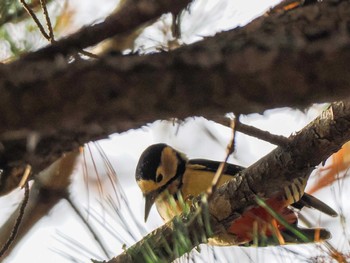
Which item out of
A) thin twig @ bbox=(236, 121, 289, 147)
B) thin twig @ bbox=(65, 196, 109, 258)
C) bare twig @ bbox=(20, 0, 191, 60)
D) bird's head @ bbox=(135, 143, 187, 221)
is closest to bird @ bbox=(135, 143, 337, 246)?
bird's head @ bbox=(135, 143, 187, 221)

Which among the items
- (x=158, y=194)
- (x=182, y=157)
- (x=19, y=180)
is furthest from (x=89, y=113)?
(x=182, y=157)

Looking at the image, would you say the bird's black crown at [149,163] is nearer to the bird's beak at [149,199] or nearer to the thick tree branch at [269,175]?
the bird's beak at [149,199]

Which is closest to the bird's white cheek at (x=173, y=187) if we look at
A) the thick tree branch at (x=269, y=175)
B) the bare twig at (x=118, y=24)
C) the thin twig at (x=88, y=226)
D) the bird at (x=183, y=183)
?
the bird at (x=183, y=183)

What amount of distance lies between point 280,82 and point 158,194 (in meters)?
1.66

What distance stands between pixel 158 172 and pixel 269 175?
1075 mm

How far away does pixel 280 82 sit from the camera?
0.59 metres

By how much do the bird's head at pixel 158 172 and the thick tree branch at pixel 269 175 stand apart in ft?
2.71

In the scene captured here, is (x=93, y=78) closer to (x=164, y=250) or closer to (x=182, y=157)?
(x=164, y=250)

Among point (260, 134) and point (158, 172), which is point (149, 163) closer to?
point (158, 172)

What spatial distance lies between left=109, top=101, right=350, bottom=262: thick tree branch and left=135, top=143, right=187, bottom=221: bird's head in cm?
83

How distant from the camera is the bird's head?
87.4 inches

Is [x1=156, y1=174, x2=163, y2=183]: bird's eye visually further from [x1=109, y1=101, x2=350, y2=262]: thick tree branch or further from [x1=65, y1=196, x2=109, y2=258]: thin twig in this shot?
[x1=109, y1=101, x2=350, y2=262]: thick tree branch

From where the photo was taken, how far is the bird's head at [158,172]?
87.4 inches

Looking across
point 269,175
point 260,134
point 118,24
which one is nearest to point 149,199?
point 269,175
